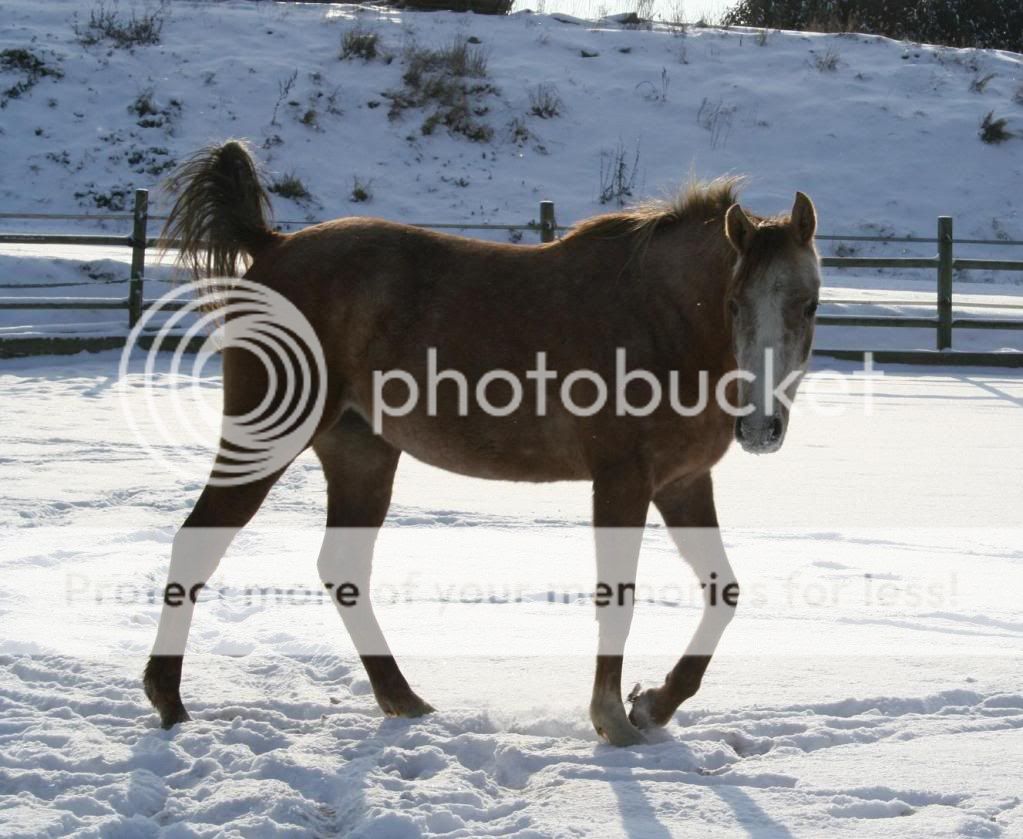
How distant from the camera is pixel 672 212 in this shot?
3746 millimetres

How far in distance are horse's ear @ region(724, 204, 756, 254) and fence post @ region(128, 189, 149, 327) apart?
1037cm

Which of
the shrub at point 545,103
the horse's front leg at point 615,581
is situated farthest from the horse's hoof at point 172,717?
the shrub at point 545,103

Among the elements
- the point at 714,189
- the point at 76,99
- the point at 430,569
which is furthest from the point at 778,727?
the point at 76,99

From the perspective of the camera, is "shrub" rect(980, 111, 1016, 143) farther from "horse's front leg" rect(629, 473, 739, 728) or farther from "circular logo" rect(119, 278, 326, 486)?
"circular logo" rect(119, 278, 326, 486)

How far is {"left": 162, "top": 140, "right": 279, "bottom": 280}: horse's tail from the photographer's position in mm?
4082

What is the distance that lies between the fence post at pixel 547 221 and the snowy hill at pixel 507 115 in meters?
4.54

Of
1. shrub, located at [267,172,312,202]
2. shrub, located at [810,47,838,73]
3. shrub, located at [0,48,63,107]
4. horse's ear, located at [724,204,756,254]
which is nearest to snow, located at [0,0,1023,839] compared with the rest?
horse's ear, located at [724,204,756,254]

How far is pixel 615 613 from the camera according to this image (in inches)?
138

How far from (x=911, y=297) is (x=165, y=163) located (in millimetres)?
10951

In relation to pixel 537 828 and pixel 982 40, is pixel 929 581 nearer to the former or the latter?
pixel 537 828

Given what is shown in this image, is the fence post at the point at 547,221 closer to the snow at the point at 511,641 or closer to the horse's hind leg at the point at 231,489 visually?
the snow at the point at 511,641

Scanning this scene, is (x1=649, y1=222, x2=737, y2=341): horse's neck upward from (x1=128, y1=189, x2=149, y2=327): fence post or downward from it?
upward

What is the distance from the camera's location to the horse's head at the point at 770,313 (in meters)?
3.09

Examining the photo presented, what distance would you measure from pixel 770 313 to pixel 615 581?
0.93 m
